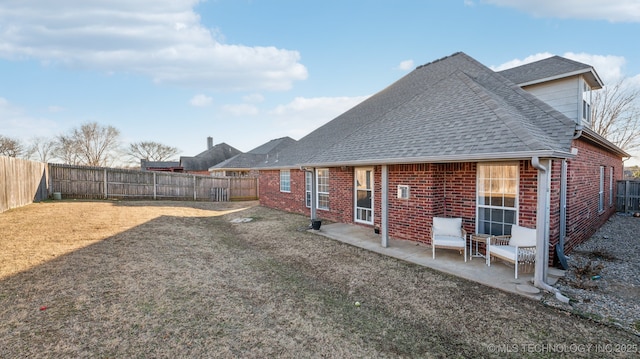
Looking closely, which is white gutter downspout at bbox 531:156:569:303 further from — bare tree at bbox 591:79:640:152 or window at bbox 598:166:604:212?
bare tree at bbox 591:79:640:152

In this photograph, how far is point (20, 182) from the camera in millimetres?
11016

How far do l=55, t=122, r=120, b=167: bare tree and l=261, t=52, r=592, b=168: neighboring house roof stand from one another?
44900 millimetres

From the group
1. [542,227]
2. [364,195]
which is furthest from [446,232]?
[364,195]

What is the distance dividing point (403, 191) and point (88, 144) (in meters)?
48.6

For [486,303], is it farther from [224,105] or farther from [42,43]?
[224,105]

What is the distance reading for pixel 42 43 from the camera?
11023 millimetres

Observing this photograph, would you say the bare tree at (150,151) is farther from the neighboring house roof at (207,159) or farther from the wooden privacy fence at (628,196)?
the wooden privacy fence at (628,196)

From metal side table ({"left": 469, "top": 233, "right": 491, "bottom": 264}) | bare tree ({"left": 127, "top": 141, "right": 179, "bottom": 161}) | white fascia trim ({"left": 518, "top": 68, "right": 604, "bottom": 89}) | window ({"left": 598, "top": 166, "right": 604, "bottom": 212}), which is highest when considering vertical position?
bare tree ({"left": 127, "top": 141, "right": 179, "bottom": 161})

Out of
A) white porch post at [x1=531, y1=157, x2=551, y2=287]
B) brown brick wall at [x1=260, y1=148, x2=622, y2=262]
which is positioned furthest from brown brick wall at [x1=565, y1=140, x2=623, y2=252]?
white porch post at [x1=531, y1=157, x2=551, y2=287]

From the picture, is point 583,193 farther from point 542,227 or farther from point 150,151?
point 150,151

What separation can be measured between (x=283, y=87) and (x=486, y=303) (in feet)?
59.6

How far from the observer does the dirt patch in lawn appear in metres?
3.26

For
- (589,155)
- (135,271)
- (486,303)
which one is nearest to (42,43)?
(135,271)

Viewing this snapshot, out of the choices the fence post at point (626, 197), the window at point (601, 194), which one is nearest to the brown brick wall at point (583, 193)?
the window at point (601, 194)
